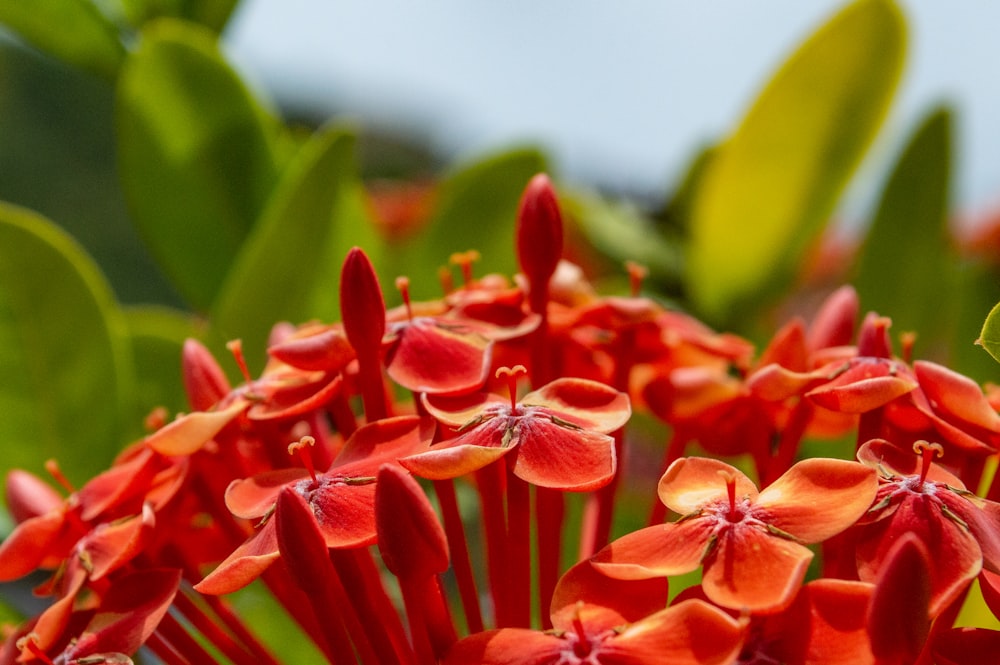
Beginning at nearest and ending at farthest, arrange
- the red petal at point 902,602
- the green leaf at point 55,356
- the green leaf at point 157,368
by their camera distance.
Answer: the red petal at point 902,602 < the green leaf at point 55,356 < the green leaf at point 157,368

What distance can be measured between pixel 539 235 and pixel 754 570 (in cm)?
23

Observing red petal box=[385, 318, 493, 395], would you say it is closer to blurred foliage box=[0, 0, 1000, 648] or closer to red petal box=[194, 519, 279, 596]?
red petal box=[194, 519, 279, 596]

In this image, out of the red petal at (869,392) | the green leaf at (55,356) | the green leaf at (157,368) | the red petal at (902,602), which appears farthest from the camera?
the green leaf at (157,368)

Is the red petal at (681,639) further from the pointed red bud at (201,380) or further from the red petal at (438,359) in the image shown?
the pointed red bud at (201,380)

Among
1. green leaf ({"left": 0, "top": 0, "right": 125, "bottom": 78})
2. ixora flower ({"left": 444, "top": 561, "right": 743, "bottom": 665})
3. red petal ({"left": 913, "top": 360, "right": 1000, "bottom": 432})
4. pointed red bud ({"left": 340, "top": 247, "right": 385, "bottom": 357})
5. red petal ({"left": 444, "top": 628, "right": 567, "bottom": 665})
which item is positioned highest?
green leaf ({"left": 0, "top": 0, "right": 125, "bottom": 78})

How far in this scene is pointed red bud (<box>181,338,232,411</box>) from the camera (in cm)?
56

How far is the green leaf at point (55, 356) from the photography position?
2.27 feet

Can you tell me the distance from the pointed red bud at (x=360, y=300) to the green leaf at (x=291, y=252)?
0.25 meters

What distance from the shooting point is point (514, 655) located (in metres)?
0.38

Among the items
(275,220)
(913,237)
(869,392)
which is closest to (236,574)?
(869,392)

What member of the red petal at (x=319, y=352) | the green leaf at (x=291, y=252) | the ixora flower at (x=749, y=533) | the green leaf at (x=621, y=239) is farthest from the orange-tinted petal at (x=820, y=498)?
the green leaf at (x=621, y=239)

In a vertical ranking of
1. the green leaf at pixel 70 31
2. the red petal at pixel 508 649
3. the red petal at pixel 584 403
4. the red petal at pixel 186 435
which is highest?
the green leaf at pixel 70 31

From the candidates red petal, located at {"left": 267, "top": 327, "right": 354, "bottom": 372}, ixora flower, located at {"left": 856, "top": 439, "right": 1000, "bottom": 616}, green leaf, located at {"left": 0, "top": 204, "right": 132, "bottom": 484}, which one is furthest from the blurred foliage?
ixora flower, located at {"left": 856, "top": 439, "right": 1000, "bottom": 616}

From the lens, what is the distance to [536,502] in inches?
19.9
